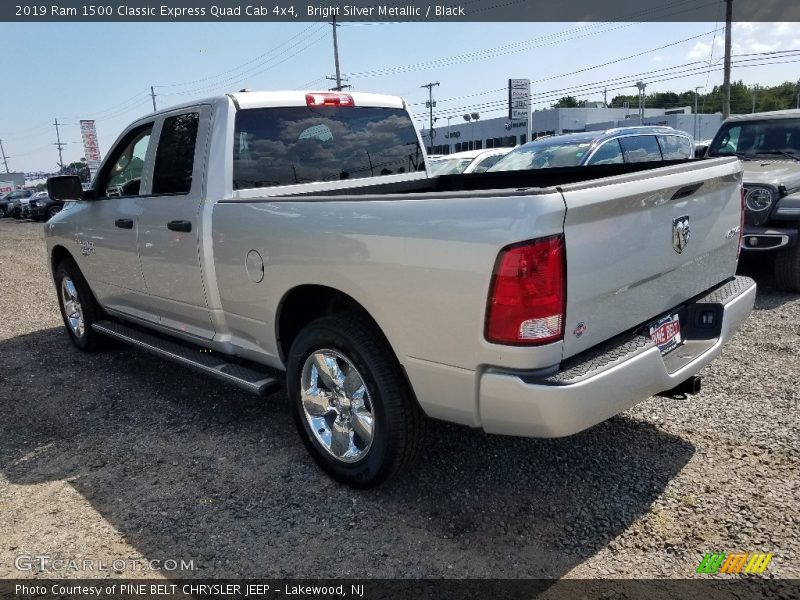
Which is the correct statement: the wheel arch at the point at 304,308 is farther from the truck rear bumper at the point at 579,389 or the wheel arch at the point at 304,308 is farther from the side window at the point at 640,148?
the side window at the point at 640,148

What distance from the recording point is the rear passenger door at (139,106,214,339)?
3.88m

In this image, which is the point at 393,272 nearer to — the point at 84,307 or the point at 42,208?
the point at 84,307

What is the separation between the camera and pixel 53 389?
16.4ft

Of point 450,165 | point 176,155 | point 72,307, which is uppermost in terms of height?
point 176,155

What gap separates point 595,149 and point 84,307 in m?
6.90

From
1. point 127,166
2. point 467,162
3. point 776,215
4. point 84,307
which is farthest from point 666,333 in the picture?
point 467,162

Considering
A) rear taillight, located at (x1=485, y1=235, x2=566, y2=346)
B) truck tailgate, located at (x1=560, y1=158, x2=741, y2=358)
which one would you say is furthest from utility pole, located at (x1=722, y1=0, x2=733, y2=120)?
rear taillight, located at (x1=485, y1=235, x2=566, y2=346)

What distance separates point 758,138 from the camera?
8.04 metres

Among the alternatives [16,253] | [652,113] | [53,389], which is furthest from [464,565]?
[652,113]

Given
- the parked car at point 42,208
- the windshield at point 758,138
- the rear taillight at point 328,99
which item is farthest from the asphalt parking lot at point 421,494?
the parked car at point 42,208

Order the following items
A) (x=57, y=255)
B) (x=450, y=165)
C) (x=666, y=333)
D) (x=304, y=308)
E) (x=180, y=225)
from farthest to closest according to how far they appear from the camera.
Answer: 1. (x=450, y=165)
2. (x=57, y=255)
3. (x=180, y=225)
4. (x=304, y=308)
5. (x=666, y=333)

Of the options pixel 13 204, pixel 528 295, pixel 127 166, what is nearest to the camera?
pixel 528 295

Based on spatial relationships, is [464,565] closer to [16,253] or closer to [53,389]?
[53,389]

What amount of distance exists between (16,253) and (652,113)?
257ft
